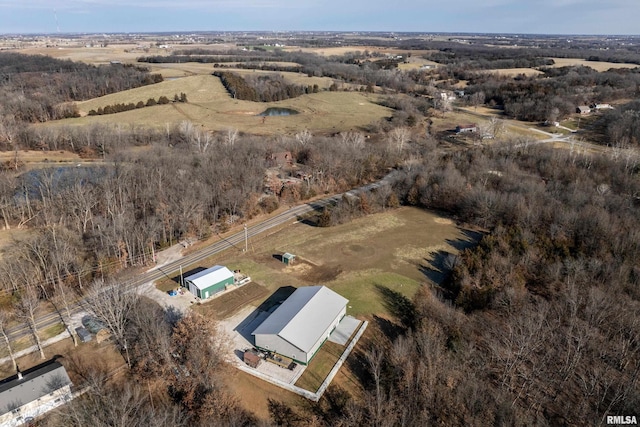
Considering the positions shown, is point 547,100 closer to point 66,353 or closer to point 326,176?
point 326,176

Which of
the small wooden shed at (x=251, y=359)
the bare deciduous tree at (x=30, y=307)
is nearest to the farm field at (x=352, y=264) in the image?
the small wooden shed at (x=251, y=359)

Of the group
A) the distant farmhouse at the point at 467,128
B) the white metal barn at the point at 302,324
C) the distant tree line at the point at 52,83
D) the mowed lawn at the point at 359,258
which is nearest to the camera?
the white metal barn at the point at 302,324

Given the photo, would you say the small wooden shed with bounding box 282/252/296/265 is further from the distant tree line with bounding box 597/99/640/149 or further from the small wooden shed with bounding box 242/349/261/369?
the distant tree line with bounding box 597/99/640/149

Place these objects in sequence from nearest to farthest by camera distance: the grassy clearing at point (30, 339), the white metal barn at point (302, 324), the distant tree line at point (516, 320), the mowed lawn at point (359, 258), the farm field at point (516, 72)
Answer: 1. the distant tree line at point (516, 320)
2. the white metal barn at point (302, 324)
3. the grassy clearing at point (30, 339)
4. the mowed lawn at point (359, 258)
5. the farm field at point (516, 72)

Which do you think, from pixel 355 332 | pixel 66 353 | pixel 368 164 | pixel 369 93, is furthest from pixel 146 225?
pixel 369 93

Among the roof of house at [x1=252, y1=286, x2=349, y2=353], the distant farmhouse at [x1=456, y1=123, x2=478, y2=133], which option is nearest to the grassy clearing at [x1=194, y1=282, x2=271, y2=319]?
the roof of house at [x1=252, y1=286, x2=349, y2=353]

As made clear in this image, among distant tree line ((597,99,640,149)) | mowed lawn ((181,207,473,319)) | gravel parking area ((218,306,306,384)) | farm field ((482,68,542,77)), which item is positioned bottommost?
gravel parking area ((218,306,306,384))

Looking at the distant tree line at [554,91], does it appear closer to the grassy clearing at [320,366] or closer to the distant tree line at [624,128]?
the distant tree line at [624,128]
